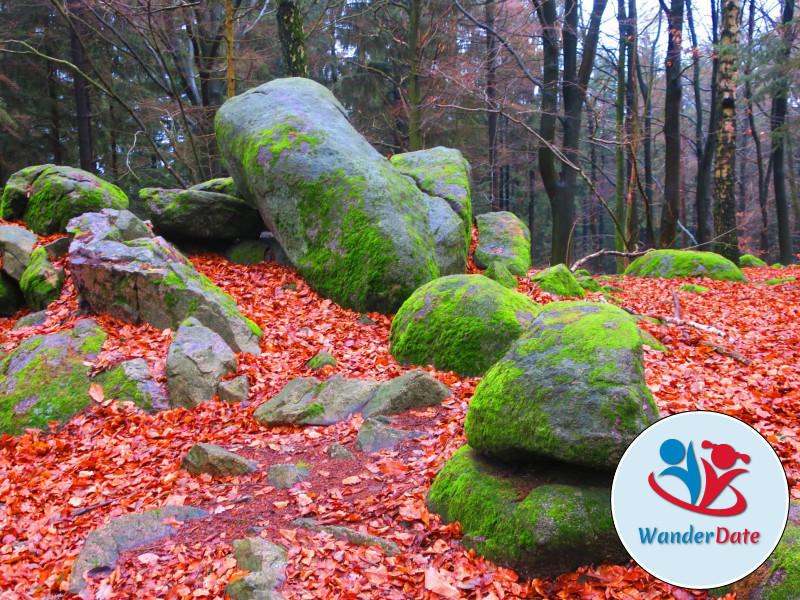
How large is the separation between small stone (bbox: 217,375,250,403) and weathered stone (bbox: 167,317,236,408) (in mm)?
98

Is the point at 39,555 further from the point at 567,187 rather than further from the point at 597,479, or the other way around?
the point at 567,187

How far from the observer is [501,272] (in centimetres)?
856

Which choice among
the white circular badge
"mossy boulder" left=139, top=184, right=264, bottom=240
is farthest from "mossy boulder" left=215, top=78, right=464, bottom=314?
the white circular badge

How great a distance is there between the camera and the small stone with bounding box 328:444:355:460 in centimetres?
427

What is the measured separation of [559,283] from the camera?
8.88m

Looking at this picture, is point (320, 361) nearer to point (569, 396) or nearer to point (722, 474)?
point (569, 396)

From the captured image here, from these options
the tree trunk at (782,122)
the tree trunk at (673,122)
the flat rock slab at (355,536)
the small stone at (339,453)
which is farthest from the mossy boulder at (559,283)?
the tree trunk at (782,122)

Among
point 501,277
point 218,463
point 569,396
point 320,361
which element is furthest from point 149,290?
point 569,396

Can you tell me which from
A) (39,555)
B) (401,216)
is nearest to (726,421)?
(39,555)

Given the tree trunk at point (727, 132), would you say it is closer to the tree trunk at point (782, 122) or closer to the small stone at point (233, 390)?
the tree trunk at point (782, 122)

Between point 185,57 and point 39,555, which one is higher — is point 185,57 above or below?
above

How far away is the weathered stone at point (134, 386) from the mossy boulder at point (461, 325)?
261 centimetres

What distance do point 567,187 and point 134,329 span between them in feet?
33.9

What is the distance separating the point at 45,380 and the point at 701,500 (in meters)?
5.88
